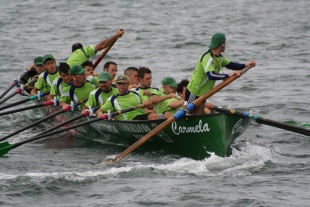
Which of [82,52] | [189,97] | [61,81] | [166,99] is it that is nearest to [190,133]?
[189,97]

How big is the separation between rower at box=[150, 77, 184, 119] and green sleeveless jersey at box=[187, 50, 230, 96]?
28.5 inches

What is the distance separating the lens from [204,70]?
560 inches

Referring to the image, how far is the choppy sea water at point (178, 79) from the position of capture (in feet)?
41.4

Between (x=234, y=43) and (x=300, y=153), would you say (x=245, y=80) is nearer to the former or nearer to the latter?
(x=234, y=43)

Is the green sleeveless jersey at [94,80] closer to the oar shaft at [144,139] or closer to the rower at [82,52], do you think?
the rower at [82,52]

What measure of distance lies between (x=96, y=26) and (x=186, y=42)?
571cm

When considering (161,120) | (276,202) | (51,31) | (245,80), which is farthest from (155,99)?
(51,31)

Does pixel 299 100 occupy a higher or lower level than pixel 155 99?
lower

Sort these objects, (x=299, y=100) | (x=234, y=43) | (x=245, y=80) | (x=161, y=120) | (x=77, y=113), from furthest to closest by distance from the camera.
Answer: (x=234, y=43) < (x=245, y=80) < (x=299, y=100) < (x=77, y=113) < (x=161, y=120)

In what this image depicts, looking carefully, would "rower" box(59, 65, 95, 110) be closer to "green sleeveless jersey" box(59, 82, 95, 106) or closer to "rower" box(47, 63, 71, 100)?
"green sleeveless jersey" box(59, 82, 95, 106)

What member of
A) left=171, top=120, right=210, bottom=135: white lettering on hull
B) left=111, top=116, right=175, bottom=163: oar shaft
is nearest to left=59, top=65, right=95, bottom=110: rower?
left=111, top=116, right=175, bottom=163: oar shaft

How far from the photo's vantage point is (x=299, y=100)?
20859mm

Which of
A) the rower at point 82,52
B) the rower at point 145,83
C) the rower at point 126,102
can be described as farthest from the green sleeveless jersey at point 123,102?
the rower at point 82,52

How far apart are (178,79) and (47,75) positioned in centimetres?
676
